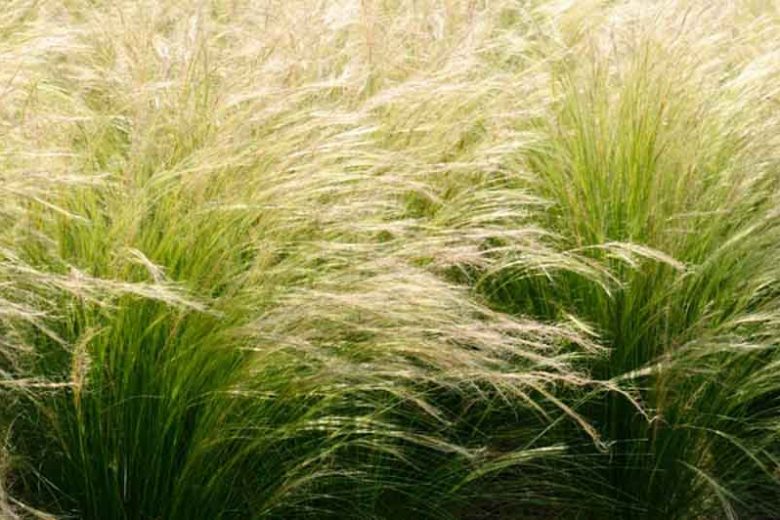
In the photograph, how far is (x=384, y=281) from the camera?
94.7 inches

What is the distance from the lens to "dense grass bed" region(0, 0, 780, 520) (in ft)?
7.77

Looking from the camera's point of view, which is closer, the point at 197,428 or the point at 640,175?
the point at 197,428

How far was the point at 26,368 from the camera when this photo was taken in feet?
7.96

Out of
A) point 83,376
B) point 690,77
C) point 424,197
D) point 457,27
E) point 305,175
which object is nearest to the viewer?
point 83,376

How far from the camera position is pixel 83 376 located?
222 cm

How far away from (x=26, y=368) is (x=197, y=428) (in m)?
0.34

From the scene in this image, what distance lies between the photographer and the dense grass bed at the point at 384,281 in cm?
237

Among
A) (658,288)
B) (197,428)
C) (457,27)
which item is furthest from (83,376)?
(457,27)

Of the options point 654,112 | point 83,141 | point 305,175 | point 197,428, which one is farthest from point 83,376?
point 654,112

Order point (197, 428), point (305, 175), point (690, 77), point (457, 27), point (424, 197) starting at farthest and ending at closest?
1. point (457, 27)
2. point (690, 77)
3. point (424, 197)
4. point (305, 175)
5. point (197, 428)

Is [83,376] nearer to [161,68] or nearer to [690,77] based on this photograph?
[161,68]

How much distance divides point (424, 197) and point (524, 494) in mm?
680

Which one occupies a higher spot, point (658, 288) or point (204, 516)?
point (658, 288)

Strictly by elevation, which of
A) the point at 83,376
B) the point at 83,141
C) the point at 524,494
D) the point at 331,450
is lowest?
the point at 524,494
